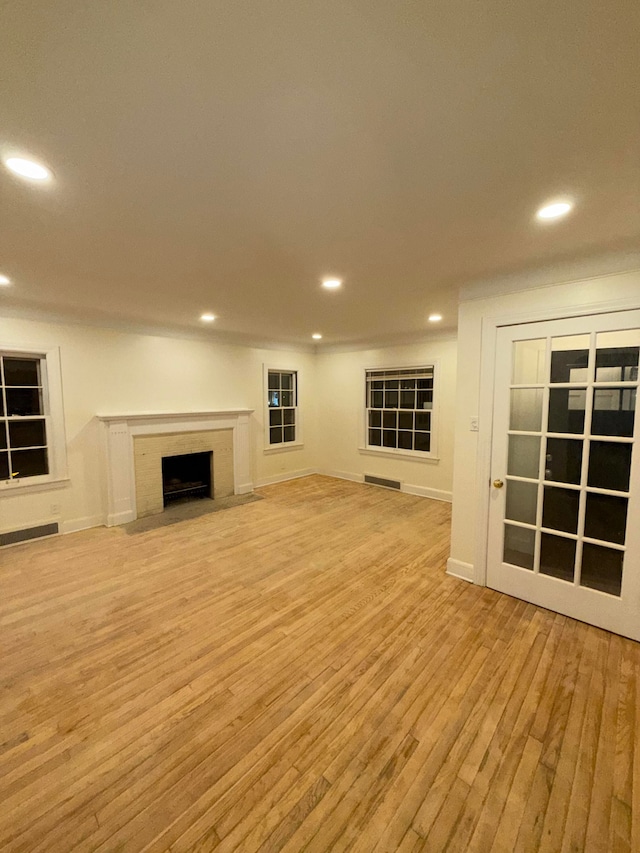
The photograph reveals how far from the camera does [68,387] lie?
4.09 metres

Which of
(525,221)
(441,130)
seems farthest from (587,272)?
(441,130)

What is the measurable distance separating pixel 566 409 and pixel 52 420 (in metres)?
5.03

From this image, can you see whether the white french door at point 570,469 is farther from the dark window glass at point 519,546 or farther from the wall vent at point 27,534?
the wall vent at point 27,534

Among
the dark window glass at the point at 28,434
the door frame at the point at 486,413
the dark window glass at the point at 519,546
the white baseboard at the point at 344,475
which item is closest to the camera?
the door frame at the point at 486,413

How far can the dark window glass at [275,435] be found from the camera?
6.39m

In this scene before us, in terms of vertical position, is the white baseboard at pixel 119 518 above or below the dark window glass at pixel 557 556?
below

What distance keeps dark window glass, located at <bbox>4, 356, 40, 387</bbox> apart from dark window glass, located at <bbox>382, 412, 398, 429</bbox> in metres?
4.82

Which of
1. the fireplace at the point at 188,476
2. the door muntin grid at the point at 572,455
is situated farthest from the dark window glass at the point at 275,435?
the door muntin grid at the point at 572,455

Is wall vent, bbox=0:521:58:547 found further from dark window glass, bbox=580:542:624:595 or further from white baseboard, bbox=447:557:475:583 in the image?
dark window glass, bbox=580:542:624:595

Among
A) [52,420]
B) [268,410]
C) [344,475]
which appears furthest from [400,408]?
[52,420]

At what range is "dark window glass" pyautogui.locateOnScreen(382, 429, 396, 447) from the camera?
19.6 ft

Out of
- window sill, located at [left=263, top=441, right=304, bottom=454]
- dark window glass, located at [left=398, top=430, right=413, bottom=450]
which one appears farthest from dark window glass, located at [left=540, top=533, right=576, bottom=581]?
window sill, located at [left=263, top=441, right=304, bottom=454]

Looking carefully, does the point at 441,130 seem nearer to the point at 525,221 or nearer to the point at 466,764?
the point at 525,221

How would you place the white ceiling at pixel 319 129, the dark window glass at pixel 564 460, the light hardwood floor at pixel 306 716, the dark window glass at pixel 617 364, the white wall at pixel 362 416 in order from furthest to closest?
the white wall at pixel 362 416 → the dark window glass at pixel 564 460 → the dark window glass at pixel 617 364 → the light hardwood floor at pixel 306 716 → the white ceiling at pixel 319 129
